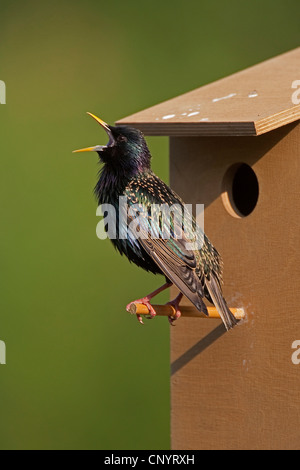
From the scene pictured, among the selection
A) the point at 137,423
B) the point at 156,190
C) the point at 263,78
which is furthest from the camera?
the point at 137,423

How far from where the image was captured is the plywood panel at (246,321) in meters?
3.53

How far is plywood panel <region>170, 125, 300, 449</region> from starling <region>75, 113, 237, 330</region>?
138mm

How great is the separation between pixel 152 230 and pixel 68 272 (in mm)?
2217

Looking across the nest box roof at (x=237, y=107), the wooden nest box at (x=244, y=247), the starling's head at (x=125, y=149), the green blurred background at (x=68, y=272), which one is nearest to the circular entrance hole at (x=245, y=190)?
the wooden nest box at (x=244, y=247)

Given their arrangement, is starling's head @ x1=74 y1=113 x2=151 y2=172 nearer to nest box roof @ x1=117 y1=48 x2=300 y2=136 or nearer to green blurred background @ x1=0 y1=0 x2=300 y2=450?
nest box roof @ x1=117 y1=48 x2=300 y2=136

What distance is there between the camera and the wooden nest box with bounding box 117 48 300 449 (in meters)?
3.50

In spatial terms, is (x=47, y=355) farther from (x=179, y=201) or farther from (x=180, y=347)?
(x=179, y=201)

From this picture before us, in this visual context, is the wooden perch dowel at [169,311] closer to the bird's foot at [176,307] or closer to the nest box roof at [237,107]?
the bird's foot at [176,307]

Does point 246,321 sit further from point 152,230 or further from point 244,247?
point 152,230

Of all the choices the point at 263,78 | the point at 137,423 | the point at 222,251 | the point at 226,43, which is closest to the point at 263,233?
the point at 222,251

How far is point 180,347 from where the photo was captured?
3885mm

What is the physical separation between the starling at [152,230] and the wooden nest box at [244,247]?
0.11 m

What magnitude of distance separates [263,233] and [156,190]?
0.37m

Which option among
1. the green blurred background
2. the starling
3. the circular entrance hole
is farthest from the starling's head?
the green blurred background
